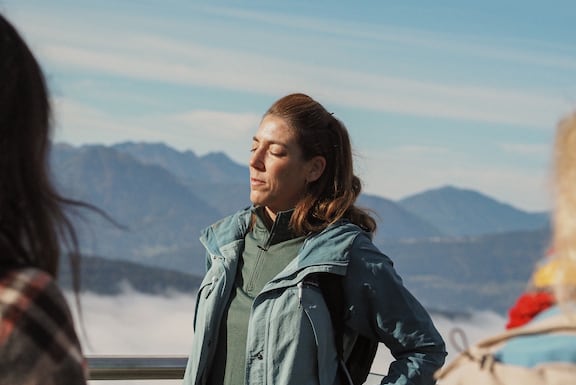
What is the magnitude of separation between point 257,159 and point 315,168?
21 centimetres

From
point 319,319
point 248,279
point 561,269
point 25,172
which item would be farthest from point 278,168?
point 561,269

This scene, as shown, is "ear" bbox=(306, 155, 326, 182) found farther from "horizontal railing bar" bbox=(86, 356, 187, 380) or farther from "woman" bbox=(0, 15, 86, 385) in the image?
"woman" bbox=(0, 15, 86, 385)

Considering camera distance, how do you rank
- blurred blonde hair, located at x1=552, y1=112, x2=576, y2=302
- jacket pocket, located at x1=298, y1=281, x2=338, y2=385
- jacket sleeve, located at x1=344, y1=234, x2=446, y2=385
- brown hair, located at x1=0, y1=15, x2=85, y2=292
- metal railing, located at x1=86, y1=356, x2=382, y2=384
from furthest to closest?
metal railing, located at x1=86, y1=356, x2=382, y2=384
jacket sleeve, located at x1=344, y1=234, x2=446, y2=385
jacket pocket, located at x1=298, y1=281, x2=338, y2=385
brown hair, located at x1=0, y1=15, x2=85, y2=292
blurred blonde hair, located at x1=552, y1=112, x2=576, y2=302

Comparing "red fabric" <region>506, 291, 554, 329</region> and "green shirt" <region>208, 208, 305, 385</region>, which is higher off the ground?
"red fabric" <region>506, 291, 554, 329</region>

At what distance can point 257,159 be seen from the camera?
4.16 metres

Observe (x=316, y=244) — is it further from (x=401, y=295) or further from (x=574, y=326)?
(x=574, y=326)

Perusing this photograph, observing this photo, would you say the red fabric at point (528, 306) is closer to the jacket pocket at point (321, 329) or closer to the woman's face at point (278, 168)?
the jacket pocket at point (321, 329)

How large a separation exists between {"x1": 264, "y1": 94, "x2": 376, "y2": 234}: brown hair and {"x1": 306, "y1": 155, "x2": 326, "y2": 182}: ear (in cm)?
2

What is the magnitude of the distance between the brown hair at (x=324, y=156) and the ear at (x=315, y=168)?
0.02 metres

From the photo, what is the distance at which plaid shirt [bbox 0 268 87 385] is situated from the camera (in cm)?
182

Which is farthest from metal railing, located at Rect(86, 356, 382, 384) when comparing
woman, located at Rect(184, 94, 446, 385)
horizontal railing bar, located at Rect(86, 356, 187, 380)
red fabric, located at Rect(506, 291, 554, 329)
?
red fabric, located at Rect(506, 291, 554, 329)

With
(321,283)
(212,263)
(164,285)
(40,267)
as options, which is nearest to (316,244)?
(321,283)

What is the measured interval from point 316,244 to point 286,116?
21.1 inches

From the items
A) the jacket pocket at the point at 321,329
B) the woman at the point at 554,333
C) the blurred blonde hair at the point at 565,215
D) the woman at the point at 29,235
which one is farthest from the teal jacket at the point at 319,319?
the blurred blonde hair at the point at 565,215
